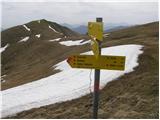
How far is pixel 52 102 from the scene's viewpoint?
974 inches

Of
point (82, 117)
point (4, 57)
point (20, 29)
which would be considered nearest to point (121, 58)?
point (82, 117)

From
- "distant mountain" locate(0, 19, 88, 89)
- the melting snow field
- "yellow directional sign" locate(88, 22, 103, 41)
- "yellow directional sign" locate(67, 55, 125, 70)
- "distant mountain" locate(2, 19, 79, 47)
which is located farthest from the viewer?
"distant mountain" locate(2, 19, 79, 47)

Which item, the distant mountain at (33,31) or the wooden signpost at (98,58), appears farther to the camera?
the distant mountain at (33,31)

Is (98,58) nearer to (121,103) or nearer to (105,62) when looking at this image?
(105,62)

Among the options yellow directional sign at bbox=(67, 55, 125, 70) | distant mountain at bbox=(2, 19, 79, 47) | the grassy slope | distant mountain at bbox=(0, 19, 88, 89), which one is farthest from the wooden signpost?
distant mountain at bbox=(2, 19, 79, 47)

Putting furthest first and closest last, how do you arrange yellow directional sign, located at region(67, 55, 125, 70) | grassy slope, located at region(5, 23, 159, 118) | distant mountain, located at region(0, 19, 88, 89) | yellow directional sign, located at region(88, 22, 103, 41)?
distant mountain, located at region(0, 19, 88, 89)
grassy slope, located at region(5, 23, 159, 118)
yellow directional sign, located at region(67, 55, 125, 70)
yellow directional sign, located at region(88, 22, 103, 41)

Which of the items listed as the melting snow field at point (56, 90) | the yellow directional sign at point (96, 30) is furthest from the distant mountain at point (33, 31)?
the yellow directional sign at point (96, 30)

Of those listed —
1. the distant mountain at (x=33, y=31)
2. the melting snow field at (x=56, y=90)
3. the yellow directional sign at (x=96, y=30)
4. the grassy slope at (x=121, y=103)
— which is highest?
the yellow directional sign at (x=96, y=30)

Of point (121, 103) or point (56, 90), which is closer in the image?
point (121, 103)

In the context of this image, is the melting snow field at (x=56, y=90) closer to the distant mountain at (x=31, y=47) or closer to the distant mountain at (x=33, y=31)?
the distant mountain at (x=31, y=47)

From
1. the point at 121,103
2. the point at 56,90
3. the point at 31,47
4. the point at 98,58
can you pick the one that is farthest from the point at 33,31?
the point at 98,58

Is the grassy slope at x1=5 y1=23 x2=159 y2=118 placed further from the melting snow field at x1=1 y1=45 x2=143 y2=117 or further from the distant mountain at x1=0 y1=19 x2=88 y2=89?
the distant mountain at x1=0 y1=19 x2=88 y2=89

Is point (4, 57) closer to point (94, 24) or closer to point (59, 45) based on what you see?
point (59, 45)

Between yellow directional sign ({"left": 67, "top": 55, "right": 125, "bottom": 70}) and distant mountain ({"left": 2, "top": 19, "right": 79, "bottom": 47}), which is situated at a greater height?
yellow directional sign ({"left": 67, "top": 55, "right": 125, "bottom": 70})
